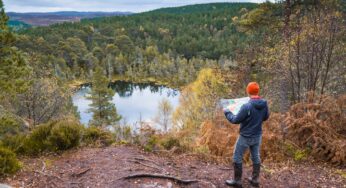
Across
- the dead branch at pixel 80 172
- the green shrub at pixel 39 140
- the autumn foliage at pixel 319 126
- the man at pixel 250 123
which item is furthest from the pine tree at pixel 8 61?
the autumn foliage at pixel 319 126

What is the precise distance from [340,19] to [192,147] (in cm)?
515

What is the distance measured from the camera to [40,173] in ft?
19.7

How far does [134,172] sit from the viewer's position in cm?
583

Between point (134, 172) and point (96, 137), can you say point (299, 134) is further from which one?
point (96, 137)

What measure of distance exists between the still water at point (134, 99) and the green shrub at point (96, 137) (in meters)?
33.2

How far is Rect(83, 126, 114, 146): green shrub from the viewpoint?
7887 mm

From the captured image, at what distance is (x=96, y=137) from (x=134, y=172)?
2.61 metres

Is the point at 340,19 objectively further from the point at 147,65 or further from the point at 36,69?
the point at 147,65

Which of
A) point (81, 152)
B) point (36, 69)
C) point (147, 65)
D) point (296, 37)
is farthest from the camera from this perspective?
point (147, 65)

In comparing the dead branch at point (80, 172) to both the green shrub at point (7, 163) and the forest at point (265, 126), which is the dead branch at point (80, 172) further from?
the green shrub at point (7, 163)

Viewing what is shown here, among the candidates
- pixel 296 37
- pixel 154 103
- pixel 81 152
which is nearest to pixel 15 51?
pixel 81 152

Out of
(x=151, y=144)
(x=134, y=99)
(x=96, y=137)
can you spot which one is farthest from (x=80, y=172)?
(x=134, y=99)

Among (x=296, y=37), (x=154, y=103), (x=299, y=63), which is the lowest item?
Result: (x=154, y=103)

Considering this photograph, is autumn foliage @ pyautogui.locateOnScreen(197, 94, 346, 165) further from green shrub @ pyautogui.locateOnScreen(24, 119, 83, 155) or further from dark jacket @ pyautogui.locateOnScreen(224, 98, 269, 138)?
green shrub @ pyautogui.locateOnScreen(24, 119, 83, 155)
